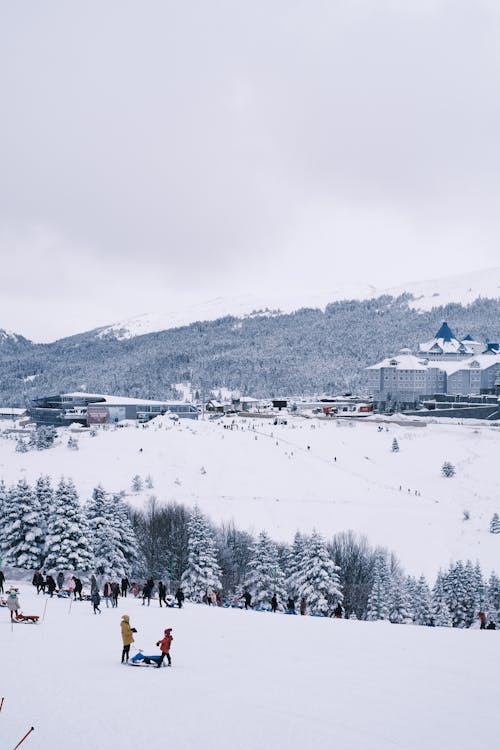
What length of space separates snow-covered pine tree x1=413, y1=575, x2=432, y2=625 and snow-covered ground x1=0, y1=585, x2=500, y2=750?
1497cm

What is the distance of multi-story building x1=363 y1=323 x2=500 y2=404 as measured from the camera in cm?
9988

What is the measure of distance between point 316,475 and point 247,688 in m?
46.7

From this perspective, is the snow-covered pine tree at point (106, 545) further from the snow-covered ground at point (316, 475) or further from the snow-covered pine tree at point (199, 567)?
the snow-covered ground at point (316, 475)

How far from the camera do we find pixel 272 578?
1152 inches

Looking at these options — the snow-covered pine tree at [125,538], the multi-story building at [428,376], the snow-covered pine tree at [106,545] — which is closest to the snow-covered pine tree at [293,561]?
the snow-covered pine tree at [125,538]

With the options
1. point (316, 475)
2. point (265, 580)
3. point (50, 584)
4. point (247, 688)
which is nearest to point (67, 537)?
point (265, 580)

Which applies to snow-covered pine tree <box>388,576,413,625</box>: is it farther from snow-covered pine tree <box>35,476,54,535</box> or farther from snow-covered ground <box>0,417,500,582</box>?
snow-covered pine tree <box>35,476,54,535</box>

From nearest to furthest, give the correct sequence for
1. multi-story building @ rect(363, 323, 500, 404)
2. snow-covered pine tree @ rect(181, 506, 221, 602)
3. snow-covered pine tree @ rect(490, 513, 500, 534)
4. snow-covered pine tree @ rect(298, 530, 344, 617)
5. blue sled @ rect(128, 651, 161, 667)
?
blue sled @ rect(128, 651, 161, 667)
snow-covered pine tree @ rect(298, 530, 344, 617)
snow-covered pine tree @ rect(181, 506, 221, 602)
snow-covered pine tree @ rect(490, 513, 500, 534)
multi-story building @ rect(363, 323, 500, 404)

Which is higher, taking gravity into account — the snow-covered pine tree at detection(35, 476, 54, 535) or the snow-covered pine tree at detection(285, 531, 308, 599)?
the snow-covered pine tree at detection(35, 476, 54, 535)

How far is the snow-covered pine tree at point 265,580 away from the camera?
29.2 metres

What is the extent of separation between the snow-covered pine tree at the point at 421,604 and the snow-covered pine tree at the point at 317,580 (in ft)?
12.3

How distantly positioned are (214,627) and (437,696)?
6461 mm

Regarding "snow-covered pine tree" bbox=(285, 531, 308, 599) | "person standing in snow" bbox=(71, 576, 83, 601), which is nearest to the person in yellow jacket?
"person standing in snow" bbox=(71, 576, 83, 601)

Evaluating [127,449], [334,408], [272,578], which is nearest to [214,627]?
[272,578]
